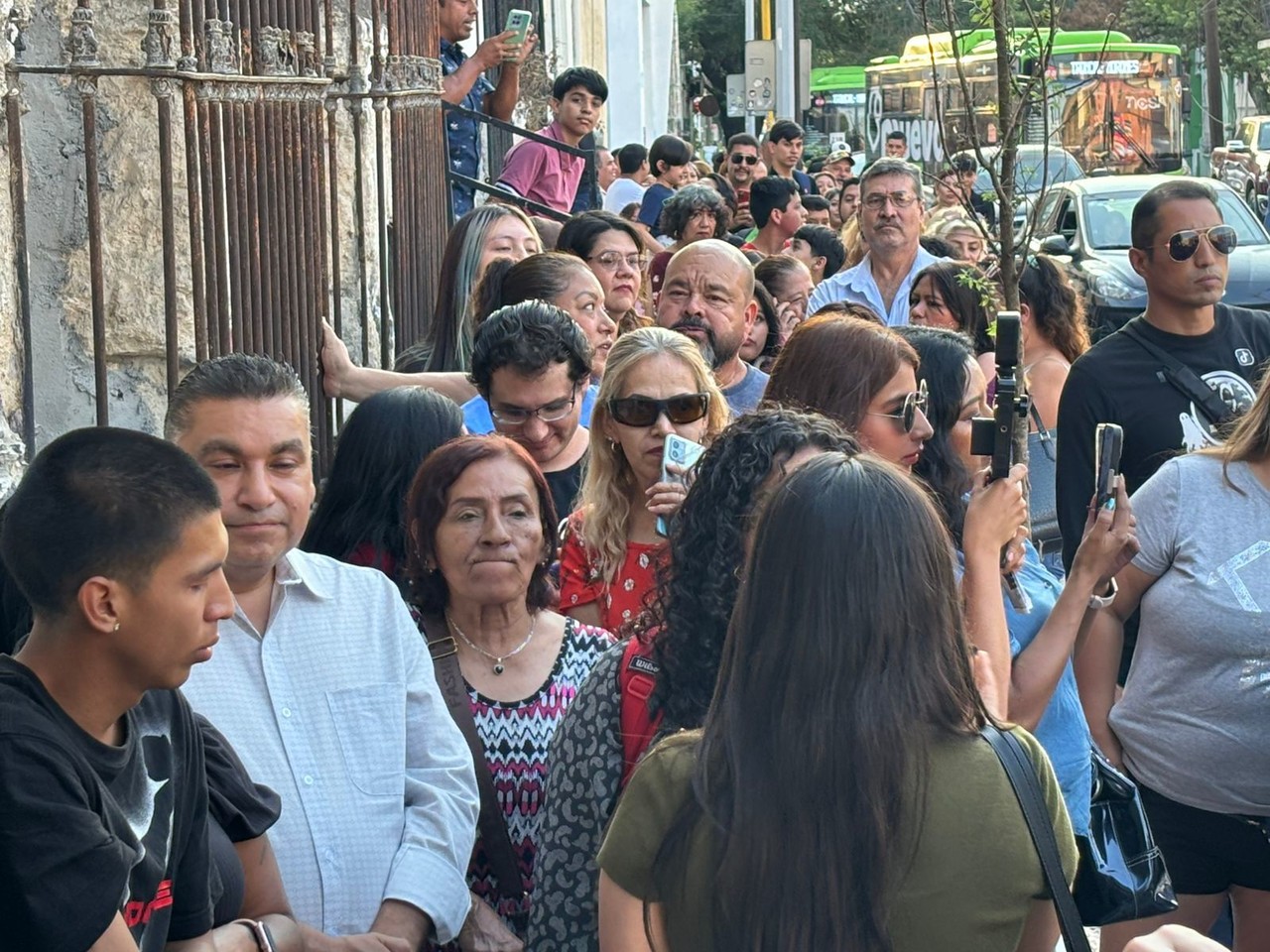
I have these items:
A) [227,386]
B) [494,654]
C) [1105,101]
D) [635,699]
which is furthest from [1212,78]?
[635,699]

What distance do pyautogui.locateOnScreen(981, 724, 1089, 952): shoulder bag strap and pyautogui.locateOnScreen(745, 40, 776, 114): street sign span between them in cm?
2330

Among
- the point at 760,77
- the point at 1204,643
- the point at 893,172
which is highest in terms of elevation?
the point at 760,77

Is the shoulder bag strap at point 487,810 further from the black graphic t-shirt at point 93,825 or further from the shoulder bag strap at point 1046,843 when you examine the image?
the shoulder bag strap at point 1046,843

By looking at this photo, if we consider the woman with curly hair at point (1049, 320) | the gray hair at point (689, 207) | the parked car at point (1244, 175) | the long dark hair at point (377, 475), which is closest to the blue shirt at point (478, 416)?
the long dark hair at point (377, 475)

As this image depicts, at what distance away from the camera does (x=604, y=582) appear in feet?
12.9

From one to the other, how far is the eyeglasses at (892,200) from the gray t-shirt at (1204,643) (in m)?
3.97

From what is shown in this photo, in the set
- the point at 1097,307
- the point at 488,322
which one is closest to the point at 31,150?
the point at 488,322

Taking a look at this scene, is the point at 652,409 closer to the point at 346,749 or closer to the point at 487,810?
the point at 487,810

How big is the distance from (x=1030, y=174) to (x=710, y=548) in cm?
296

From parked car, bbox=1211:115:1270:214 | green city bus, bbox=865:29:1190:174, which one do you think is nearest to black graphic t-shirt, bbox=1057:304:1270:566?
green city bus, bbox=865:29:1190:174

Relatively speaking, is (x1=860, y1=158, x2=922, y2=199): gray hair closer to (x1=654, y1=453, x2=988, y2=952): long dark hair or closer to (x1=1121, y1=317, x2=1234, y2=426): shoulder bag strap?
(x1=1121, y1=317, x2=1234, y2=426): shoulder bag strap

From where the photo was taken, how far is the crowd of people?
7.09 ft

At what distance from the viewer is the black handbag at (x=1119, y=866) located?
117 inches

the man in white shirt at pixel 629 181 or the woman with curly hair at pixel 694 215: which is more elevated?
the man in white shirt at pixel 629 181
